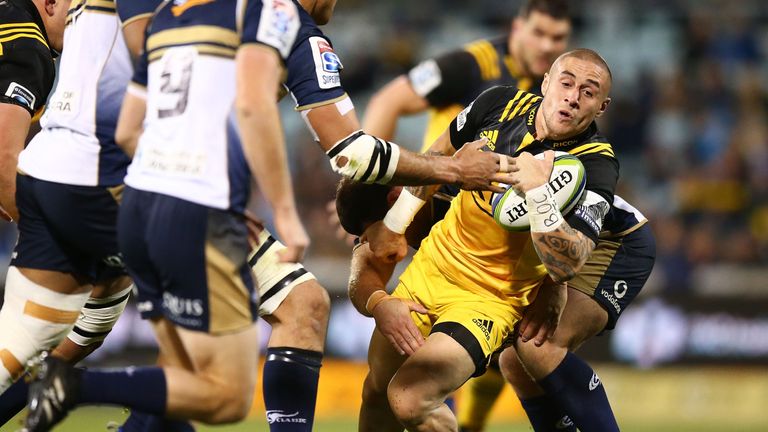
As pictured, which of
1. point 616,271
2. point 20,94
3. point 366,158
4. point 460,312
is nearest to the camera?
point 366,158

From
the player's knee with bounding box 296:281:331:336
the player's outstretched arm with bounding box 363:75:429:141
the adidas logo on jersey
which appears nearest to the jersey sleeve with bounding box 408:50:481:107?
the player's outstretched arm with bounding box 363:75:429:141

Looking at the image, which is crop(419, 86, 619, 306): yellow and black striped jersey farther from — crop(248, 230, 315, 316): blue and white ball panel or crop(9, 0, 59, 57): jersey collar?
crop(9, 0, 59, 57): jersey collar

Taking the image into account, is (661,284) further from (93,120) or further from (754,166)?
(93,120)

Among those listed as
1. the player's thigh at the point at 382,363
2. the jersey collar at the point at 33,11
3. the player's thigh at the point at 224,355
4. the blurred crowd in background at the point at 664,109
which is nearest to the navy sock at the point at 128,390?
the player's thigh at the point at 224,355

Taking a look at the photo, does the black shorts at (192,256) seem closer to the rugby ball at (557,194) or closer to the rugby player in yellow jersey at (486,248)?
the rugby player in yellow jersey at (486,248)

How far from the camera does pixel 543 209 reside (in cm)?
502

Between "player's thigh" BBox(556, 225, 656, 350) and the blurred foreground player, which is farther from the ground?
the blurred foreground player

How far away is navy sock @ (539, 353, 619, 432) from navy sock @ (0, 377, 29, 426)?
2549mm

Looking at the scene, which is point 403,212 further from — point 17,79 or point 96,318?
point 17,79

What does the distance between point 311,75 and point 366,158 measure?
447 mm

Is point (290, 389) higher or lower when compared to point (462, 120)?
lower

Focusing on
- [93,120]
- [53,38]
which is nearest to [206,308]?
[93,120]

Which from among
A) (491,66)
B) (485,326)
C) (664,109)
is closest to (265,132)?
(485,326)

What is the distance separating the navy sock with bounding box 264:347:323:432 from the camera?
511 cm
